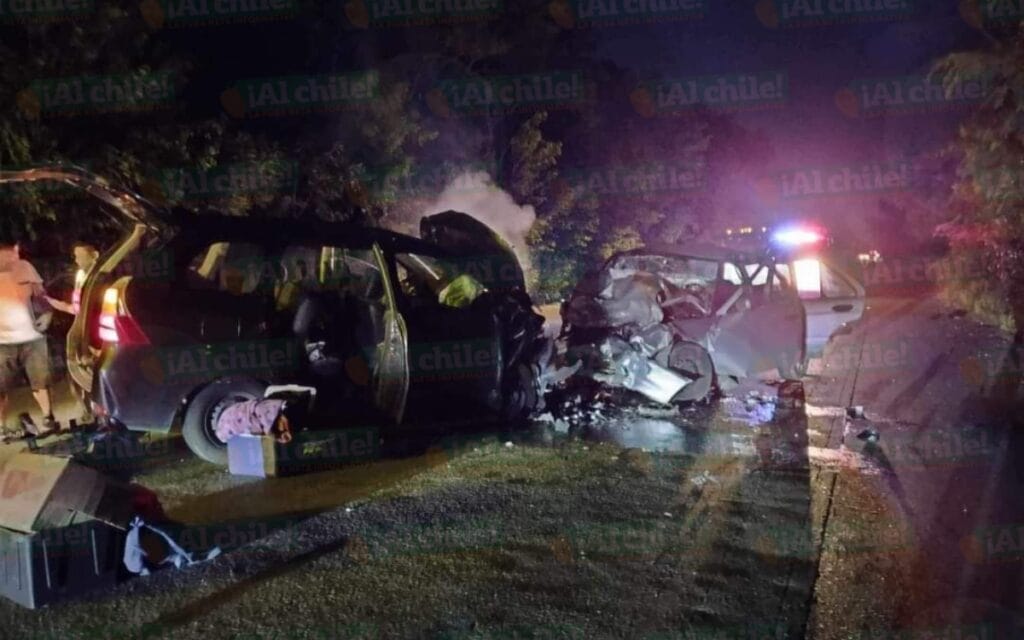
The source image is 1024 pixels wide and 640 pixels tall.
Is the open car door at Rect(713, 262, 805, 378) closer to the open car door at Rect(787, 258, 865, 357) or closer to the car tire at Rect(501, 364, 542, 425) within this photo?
the car tire at Rect(501, 364, 542, 425)

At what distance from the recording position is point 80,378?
5.76 metres

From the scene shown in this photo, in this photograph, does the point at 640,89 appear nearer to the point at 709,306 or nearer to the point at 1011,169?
the point at 1011,169

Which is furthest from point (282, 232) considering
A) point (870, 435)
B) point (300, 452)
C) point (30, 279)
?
point (870, 435)

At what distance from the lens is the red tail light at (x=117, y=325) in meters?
5.39

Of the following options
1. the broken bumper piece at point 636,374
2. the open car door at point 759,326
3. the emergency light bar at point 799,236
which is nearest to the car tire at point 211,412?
the broken bumper piece at point 636,374

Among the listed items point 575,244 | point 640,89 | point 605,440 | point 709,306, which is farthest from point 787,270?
point 640,89

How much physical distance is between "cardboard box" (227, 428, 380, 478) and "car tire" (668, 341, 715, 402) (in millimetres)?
3408

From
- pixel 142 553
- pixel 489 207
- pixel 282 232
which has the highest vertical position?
pixel 489 207

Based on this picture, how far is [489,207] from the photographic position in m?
16.9

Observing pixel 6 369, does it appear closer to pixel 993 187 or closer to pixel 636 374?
pixel 636 374

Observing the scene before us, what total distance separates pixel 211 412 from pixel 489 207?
1156cm

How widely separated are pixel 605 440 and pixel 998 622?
3686 mm

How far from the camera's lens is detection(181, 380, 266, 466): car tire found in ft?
19.0

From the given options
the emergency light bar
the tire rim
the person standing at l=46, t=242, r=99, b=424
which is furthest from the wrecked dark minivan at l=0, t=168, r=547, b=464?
the emergency light bar
